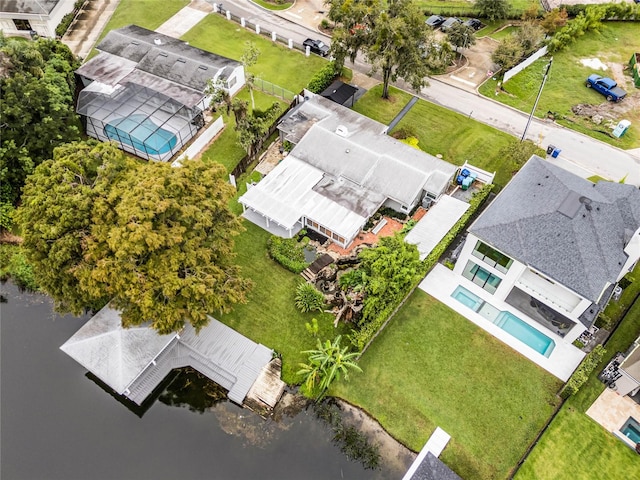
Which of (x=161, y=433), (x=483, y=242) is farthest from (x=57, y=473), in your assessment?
(x=483, y=242)

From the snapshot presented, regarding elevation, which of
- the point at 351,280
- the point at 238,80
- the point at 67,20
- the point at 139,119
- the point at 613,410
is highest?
the point at 238,80

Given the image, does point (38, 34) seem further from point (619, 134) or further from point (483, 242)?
point (619, 134)

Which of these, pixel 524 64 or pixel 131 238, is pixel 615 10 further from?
pixel 131 238

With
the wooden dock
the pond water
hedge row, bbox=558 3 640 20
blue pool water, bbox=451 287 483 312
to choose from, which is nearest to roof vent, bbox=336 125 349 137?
blue pool water, bbox=451 287 483 312

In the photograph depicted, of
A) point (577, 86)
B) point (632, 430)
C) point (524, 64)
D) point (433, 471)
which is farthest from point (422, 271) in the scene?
point (577, 86)

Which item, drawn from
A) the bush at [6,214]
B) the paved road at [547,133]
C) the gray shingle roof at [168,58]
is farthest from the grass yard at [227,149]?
the paved road at [547,133]

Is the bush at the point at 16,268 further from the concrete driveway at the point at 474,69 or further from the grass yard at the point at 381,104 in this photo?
the concrete driveway at the point at 474,69
